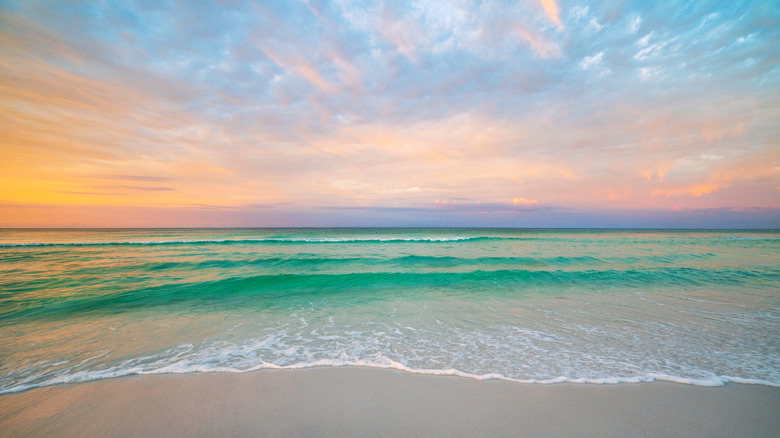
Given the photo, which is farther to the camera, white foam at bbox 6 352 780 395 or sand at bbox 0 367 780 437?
white foam at bbox 6 352 780 395

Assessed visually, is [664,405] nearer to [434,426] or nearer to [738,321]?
[434,426]

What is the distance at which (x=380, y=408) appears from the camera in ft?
10.6

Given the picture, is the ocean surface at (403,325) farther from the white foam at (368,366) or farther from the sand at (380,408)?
the sand at (380,408)

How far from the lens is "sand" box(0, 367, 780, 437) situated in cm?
287

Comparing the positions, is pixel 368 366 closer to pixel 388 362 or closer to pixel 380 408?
pixel 388 362

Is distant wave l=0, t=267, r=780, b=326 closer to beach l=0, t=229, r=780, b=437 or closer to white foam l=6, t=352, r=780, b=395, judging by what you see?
beach l=0, t=229, r=780, b=437

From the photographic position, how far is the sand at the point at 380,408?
2869 millimetres

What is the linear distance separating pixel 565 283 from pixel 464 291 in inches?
168

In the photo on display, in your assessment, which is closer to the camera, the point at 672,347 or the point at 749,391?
the point at 749,391

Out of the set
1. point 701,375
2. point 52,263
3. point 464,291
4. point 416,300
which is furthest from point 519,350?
point 52,263

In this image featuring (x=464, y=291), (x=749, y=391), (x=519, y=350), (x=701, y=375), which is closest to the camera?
(x=749, y=391)

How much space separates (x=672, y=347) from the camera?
4805mm

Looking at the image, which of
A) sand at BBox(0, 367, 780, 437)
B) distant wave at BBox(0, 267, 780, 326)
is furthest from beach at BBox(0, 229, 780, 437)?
distant wave at BBox(0, 267, 780, 326)

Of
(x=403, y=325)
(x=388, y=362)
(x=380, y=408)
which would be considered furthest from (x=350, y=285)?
(x=380, y=408)
